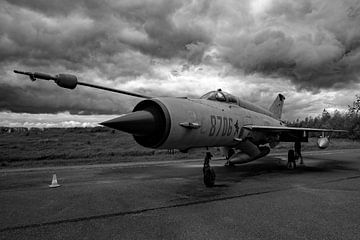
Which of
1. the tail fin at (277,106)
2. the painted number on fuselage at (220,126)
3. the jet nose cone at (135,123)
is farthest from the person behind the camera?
the tail fin at (277,106)

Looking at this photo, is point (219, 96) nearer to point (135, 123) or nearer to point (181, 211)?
point (135, 123)

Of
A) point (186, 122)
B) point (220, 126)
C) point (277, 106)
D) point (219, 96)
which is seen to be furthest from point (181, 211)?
point (277, 106)

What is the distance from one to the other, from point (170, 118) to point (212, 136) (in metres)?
2.05

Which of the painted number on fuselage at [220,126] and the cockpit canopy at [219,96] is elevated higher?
the cockpit canopy at [219,96]

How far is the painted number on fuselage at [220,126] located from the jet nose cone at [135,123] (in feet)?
7.27

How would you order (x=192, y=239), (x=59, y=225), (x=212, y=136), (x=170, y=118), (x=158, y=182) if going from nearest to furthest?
(x=192, y=239) → (x=59, y=225) → (x=170, y=118) → (x=212, y=136) → (x=158, y=182)

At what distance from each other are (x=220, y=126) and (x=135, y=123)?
316cm

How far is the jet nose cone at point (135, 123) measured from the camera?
541 centimetres

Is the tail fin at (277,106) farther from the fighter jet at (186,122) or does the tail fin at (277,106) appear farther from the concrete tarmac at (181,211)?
the concrete tarmac at (181,211)

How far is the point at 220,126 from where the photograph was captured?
772 cm

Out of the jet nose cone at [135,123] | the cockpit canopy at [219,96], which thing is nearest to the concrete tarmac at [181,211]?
the jet nose cone at [135,123]

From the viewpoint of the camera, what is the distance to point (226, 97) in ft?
31.2

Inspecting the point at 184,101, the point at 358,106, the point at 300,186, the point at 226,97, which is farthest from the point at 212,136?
the point at 358,106

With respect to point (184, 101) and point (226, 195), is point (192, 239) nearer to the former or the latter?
point (226, 195)
